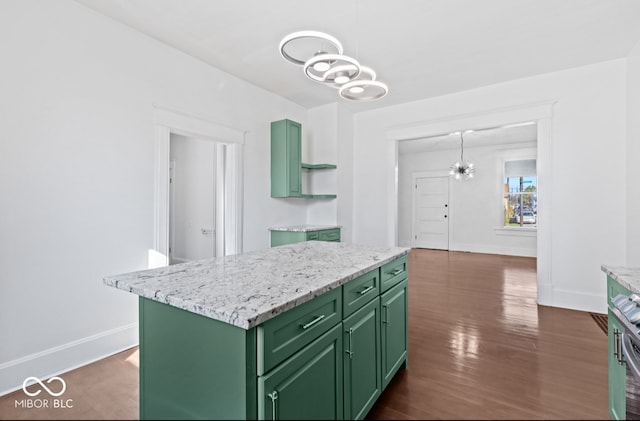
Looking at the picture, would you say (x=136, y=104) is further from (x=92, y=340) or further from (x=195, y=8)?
(x=92, y=340)

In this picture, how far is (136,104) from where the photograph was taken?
8.72 ft

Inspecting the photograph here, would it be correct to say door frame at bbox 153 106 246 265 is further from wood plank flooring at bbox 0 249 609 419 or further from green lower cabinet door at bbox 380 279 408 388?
green lower cabinet door at bbox 380 279 408 388

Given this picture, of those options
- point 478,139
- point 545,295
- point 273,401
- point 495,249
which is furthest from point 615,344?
point 495,249

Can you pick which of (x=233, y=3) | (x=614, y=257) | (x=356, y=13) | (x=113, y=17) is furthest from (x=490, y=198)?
(x=113, y=17)

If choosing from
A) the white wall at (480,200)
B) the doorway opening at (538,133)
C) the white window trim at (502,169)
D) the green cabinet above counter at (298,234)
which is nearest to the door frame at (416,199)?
the white wall at (480,200)

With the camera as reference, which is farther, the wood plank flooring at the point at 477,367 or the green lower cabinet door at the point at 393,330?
the green lower cabinet door at the point at 393,330

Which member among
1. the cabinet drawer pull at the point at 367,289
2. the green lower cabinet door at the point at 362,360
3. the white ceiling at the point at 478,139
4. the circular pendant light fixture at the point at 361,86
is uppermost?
the white ceiling at the point at 478,139

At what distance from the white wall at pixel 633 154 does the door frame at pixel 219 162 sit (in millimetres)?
4054

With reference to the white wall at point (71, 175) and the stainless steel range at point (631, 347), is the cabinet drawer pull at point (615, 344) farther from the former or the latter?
the white wall at point (71, 175)

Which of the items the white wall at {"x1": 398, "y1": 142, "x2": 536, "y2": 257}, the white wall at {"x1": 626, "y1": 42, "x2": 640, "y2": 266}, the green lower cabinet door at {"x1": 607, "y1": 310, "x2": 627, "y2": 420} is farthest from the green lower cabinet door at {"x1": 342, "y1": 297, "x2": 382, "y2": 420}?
the white wall at {"x1": 398, "y1": 142, "x2": 536, "y2": 257}

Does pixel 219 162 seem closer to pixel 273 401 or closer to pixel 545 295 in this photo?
pixel 273 401

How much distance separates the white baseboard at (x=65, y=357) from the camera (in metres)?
1.96

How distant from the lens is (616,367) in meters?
1.03

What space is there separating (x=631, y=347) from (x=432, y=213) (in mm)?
7353
